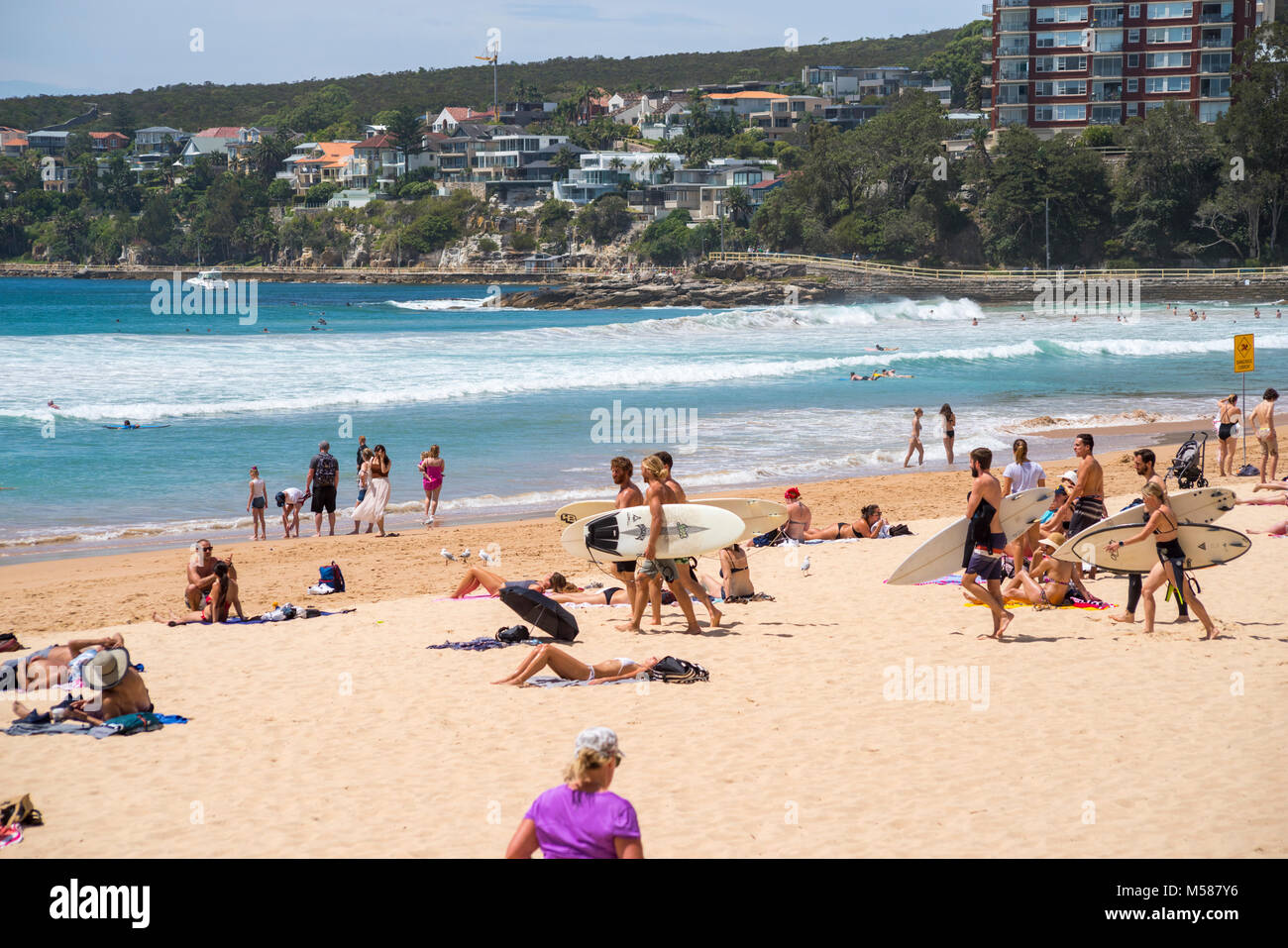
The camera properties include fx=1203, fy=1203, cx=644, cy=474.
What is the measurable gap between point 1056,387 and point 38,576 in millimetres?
27034

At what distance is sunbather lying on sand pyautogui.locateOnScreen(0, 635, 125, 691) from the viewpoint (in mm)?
8312

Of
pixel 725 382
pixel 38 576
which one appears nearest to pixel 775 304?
pixel 725 382

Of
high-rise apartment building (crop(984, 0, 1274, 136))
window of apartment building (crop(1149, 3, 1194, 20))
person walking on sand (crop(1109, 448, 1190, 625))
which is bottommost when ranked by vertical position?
person walking on sand (crop(1109, 448, 1190, 625))

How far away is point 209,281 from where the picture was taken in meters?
123

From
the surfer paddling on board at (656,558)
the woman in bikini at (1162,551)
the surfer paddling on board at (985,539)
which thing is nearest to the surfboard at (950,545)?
the woman in bikini at (1162,551)

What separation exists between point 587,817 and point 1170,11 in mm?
89981

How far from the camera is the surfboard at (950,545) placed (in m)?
10.7

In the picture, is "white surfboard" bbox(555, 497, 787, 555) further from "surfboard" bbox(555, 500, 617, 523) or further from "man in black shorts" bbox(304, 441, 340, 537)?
"man in black shorts" bbox(304, 441, 340, 537)

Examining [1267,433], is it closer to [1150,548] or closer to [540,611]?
[1150,548]

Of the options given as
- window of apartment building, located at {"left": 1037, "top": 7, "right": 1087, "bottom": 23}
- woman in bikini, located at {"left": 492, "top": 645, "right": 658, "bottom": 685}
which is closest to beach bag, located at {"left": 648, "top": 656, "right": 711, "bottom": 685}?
woman in bikini, located at {"left": 492, "top": 645, "right": 658, "bottom": 685}

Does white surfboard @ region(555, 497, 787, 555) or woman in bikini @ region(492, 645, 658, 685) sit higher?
white surfboard @ region(555, 497, 787, 555)

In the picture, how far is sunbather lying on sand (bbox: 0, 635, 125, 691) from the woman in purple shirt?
5018mm

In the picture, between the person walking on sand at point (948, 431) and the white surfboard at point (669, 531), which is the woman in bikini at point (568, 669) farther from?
the person walking on sand at point (948, 431)
